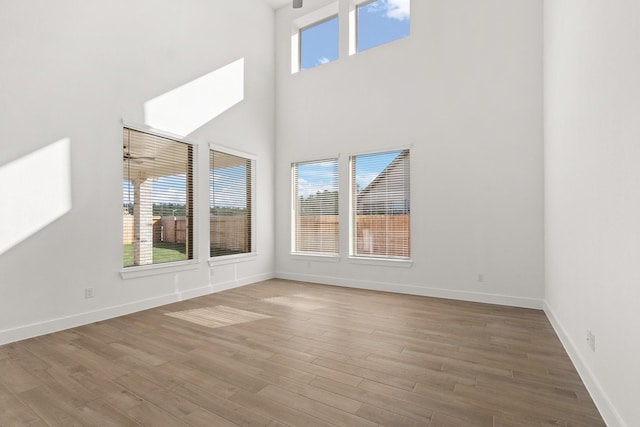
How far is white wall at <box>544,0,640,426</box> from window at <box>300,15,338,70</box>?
151 inches

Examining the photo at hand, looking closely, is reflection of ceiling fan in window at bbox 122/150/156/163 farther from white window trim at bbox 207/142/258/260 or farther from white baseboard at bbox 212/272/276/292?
white baseboard at bbox 212/272/276/292

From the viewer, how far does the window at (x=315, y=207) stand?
595 cm

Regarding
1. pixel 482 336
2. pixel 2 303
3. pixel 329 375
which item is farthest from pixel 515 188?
pixel 2 303

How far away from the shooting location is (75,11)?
365cm

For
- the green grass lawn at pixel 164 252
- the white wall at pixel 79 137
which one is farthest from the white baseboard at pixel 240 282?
the green grass lawn at pixel 164 252

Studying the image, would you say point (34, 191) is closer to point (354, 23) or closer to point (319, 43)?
point (319, 43)

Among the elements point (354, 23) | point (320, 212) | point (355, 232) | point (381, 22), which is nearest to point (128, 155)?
point (320, 212)

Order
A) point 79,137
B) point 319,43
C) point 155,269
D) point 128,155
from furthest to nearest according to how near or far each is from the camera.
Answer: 1. point 319,43
2. point 155,269
3. point 128,155
4. point 79,137

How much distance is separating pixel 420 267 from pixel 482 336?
183cm

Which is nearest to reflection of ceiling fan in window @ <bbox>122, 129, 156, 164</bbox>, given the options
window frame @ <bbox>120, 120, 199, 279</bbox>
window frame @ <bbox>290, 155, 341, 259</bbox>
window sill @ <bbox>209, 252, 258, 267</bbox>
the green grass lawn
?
window frame @ <bbox>120, 120, 199, 279</bbox>

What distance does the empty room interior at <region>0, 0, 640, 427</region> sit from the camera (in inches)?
79.0

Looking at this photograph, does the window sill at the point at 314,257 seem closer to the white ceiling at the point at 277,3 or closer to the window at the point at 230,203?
the window at the point at 230,203

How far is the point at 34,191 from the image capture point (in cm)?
331

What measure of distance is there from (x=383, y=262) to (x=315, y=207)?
1.71 m
